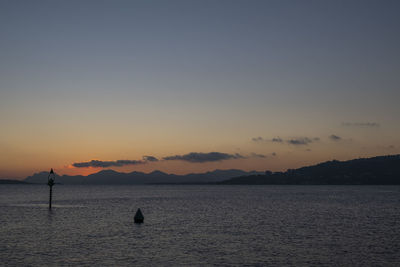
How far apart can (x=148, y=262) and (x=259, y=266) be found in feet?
30.9

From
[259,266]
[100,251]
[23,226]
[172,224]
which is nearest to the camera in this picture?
[259,266]

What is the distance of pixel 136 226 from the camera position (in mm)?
58781

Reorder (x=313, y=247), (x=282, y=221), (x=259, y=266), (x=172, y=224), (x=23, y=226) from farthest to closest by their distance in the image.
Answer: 1. (x=282, y=221)
2. (x=172, y=224)
3. (x=23, y=226)
4. (x=313, y=247)
5. (x=259, y=266)

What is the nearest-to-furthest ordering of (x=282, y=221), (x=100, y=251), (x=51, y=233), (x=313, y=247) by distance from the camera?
1. (x=100, y=251)
2. (x=313, y=247)
3. (x=51, y=233)
4. (x=282, y=221)

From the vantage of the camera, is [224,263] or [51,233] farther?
[51,233]

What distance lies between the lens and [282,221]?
217ft

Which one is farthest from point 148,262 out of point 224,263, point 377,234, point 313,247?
point 377,234

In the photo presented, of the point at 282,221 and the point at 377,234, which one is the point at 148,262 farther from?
the point at 282,221

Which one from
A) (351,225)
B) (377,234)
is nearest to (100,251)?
(377,234)

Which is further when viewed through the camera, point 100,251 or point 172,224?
point 172,224

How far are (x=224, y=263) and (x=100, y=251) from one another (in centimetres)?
1259

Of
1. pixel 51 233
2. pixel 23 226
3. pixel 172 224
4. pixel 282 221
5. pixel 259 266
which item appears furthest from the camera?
pixel 282 221

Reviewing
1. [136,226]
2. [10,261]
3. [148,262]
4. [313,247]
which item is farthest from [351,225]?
[10,261]

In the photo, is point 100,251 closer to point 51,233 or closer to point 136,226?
point 51,233
